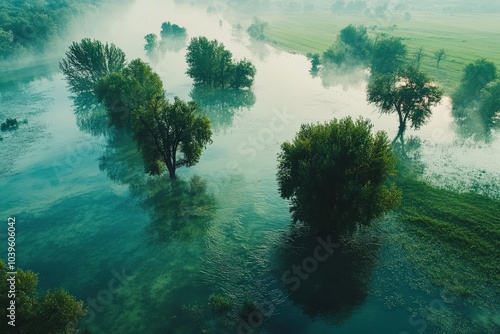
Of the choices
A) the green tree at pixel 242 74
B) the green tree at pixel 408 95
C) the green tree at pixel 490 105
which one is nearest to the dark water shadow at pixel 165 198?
the green tree at pixel 408 95

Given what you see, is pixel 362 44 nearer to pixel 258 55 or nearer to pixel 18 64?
pixel 258 55

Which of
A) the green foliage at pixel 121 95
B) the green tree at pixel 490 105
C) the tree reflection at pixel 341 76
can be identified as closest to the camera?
the green foliage at pixel 121 95

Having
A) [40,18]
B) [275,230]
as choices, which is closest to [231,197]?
[275,230]

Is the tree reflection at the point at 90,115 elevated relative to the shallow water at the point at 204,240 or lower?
lower

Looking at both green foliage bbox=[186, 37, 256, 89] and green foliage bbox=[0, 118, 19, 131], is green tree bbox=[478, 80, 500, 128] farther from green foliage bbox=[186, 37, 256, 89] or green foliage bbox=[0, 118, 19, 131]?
green foliage bbox=[0, 118, 19, 131]

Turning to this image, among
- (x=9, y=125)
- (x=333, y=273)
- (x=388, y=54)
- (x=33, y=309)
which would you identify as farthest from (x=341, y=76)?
(x=33, y=309)

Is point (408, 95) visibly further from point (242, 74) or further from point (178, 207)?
point (242, 74)

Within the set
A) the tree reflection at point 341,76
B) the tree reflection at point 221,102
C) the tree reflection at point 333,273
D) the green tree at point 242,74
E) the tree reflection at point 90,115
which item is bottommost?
the tree reflection at point 90,115

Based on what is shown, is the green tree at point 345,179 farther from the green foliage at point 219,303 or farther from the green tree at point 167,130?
the green tree at point 167,130
